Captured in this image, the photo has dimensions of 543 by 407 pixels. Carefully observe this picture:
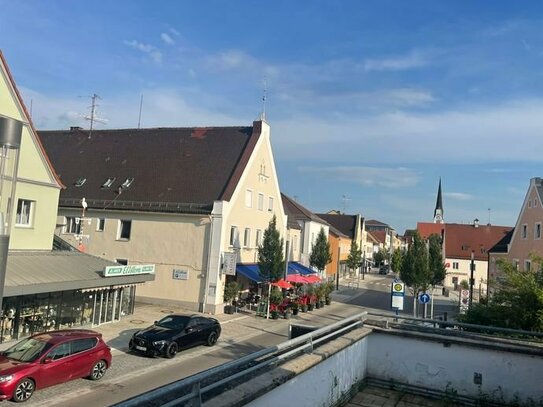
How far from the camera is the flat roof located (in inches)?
710

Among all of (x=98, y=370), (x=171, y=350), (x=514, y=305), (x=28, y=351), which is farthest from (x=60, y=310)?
(x=514, y=305)

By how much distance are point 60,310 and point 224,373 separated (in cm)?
1723

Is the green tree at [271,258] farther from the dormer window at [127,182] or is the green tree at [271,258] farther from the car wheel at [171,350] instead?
the car wheel at [171,350]

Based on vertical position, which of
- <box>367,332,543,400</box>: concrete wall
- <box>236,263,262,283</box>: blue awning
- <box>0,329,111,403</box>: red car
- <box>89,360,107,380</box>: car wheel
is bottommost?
<box>89,360,107,380</box>: car wheel

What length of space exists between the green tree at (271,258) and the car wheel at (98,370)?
1587 cm

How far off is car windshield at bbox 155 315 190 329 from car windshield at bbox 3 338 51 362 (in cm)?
638

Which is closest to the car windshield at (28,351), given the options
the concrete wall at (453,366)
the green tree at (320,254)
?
the concrete wall at (453,366)

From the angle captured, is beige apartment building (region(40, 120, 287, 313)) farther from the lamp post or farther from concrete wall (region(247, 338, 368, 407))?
the lamp post

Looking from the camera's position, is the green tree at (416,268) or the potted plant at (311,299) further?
the potted plant at (311,299)

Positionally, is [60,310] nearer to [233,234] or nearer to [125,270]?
[125,270]

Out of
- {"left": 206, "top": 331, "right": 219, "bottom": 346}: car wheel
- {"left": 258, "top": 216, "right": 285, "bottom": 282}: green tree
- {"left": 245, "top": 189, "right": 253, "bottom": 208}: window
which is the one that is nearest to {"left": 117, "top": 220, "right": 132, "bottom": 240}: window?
{"left": 245, "top": 189, "right": 253, "bottom": 208}: window

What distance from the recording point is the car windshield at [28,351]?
13344mm

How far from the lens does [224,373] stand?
6.45 meters

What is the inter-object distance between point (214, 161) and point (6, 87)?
1546cm
